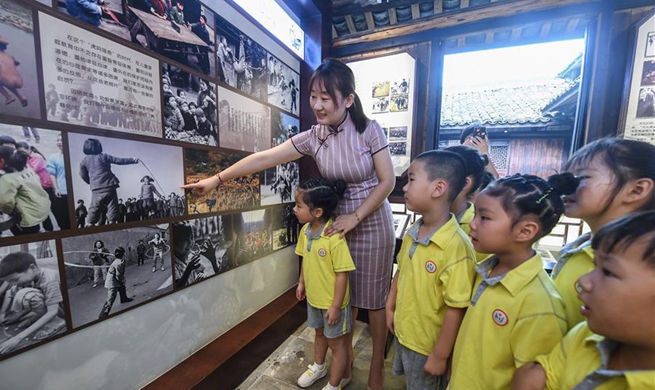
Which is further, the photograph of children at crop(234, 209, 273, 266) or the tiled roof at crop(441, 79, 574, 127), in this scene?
the tiled roof at crop(441, 79, 574, 127)

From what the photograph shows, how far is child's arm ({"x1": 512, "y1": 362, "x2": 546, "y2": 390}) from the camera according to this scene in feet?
2.17

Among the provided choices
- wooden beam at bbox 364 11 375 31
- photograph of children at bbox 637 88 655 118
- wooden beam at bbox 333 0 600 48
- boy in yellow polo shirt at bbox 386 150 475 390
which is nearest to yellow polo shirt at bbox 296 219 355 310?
boy in yellow polo shirt at bbox 386 150 475 390

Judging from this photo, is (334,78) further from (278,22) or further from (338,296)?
(278,22)

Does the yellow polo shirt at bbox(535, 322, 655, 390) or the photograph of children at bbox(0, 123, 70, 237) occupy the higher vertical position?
the photograph of children at bbox(0, 123, 70, 237)

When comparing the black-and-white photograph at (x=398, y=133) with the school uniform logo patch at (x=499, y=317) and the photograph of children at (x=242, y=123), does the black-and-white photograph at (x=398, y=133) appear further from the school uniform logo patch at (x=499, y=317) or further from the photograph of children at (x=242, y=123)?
the school uniform logo patch at (x=499, y=317)

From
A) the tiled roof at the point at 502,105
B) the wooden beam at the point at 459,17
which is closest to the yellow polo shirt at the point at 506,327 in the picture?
the wooden beam at the point at 459,17

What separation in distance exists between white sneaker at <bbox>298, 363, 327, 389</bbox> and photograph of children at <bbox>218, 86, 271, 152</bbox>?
1.77 meters

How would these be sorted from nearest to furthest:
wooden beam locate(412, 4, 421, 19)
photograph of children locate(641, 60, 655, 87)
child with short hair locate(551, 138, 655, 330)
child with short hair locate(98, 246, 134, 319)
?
1. child with short hair locate(551, 138, 655, 330)
2. child with short hair locate(98, 246, 134, 319)
3. photograph of children locate(641, 60, 655, 87)
4. wooden beam locate(412, 4, 421, 19)

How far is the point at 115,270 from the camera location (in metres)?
1.26

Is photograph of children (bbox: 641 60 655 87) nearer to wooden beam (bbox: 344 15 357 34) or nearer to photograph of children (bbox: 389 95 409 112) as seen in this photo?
photograph of children (bbox: 389 95 409 112)

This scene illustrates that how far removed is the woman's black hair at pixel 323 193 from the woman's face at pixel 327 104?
0.36m

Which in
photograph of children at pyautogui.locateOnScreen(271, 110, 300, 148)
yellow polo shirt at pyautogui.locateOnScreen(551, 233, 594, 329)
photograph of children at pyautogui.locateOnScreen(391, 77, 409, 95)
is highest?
photograph of children at pyautogui.locateOnScreen(391, 77, 409, 95)

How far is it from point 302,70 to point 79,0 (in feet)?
6.62

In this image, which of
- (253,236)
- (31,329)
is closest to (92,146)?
(31,329)
